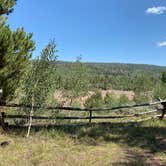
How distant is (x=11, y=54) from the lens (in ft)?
32.4

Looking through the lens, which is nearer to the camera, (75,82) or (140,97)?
(75,82)

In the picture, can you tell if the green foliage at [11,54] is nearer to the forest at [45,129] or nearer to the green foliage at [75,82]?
the forest at [45,129]

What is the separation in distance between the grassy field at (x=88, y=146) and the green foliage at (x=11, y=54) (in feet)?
5.64

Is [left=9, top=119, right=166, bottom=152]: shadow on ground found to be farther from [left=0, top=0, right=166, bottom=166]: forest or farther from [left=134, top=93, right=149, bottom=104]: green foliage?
[left=134, top=93, right=149, bottom=104]: green foliage

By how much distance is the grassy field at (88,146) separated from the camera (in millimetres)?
7527

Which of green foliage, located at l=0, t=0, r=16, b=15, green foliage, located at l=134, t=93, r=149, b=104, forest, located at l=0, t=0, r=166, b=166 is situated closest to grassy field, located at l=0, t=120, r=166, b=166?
forest, located at l=0, t=0, r=166, b=166

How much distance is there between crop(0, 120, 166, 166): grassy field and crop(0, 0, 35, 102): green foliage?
1720mm

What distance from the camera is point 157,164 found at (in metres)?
7.31

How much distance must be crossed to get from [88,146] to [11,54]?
396 centimetres

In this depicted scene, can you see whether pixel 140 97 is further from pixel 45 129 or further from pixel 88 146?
pixel 88 146

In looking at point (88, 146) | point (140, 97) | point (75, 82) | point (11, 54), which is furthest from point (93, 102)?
point (88, 146)

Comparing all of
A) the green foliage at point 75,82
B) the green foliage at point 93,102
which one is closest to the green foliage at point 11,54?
the green foliage at point 75,82

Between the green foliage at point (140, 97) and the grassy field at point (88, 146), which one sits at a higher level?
the green foliage at point (140, 97)

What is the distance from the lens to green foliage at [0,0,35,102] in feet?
31.6
